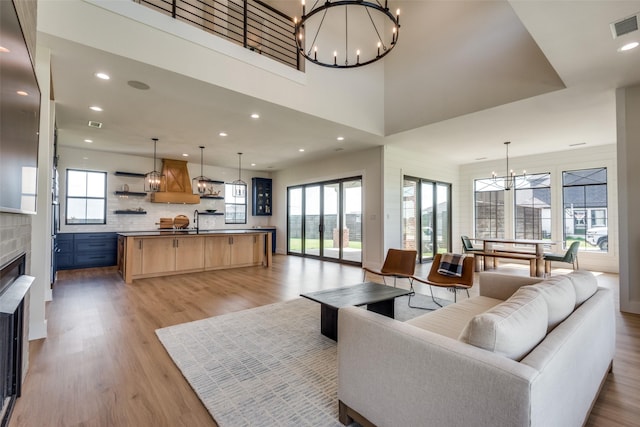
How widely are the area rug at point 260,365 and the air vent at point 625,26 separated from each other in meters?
3.50

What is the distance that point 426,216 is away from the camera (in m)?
8.39

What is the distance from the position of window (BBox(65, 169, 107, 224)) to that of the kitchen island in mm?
1827

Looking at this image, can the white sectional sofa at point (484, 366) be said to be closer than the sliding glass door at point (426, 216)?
Yes

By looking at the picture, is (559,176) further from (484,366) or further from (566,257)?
(484,366)

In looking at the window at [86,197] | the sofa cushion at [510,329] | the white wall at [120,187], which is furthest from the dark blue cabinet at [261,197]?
the sofa cushion at [510,329]

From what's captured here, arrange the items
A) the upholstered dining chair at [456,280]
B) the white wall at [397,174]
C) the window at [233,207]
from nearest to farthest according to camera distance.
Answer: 1. the upholstered dining chair at [456,280]
2. the white wall at [397,174]
3. the window at [233,207]

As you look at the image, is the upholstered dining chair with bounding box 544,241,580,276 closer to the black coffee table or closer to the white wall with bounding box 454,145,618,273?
the white wall with bounding box 454,145,618,273

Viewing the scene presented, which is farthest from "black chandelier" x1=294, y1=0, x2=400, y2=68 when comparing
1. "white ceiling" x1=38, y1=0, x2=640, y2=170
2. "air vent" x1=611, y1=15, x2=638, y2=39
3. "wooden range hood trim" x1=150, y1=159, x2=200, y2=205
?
"wooden range hood trim" x1=150, y1=159, x2=200, y2=205

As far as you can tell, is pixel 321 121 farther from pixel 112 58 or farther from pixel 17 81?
pixel 17 81

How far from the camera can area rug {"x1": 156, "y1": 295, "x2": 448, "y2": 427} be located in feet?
6.21

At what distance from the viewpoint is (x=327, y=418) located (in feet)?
5.99

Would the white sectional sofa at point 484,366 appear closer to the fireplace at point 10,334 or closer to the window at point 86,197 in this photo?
the fireplace at point 10,334

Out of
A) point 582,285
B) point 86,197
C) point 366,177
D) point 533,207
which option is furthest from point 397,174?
point 86,197

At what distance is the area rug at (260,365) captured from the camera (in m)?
1.89
